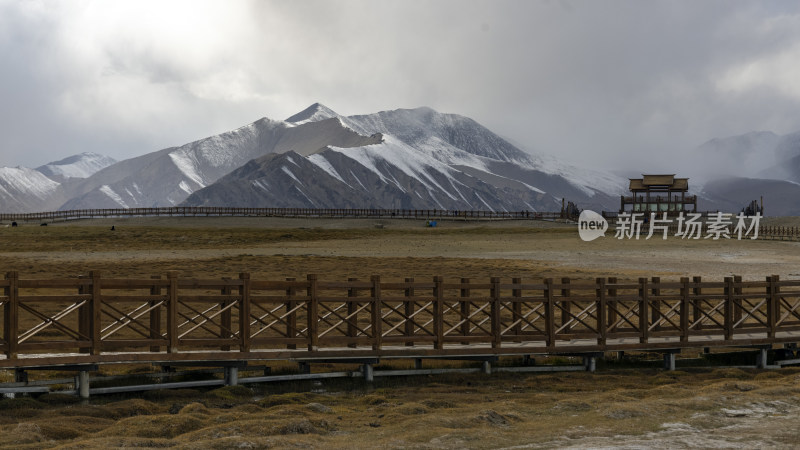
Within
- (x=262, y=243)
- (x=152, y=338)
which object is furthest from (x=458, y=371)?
(x=262, y=243)

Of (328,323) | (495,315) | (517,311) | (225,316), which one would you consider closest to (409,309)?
(495,315)

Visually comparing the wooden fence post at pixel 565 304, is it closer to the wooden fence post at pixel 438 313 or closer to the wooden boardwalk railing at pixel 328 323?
the wooden boardwalk railing at pixel 328 323

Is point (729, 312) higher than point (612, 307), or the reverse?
point (612, 307)

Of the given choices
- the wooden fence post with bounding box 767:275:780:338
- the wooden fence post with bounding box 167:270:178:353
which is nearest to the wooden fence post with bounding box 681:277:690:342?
the wooden fence post with bounding box 767:275:780:338

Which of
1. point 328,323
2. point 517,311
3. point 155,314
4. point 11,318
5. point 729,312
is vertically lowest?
point 328,323

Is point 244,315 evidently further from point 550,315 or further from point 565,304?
point 565,304

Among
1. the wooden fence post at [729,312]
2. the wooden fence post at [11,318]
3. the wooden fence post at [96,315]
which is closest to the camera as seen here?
the wooden fence post at [11,318]

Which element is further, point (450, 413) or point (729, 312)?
point (729, 312)

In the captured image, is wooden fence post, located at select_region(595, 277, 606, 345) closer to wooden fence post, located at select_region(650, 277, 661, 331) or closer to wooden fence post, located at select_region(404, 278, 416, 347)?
wooden fence post, located at select_region(650, 277, 661, 331)

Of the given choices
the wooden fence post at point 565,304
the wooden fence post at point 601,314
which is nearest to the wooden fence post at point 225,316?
the wooden fence post at point 565,304

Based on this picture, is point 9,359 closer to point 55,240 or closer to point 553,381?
point 553,381

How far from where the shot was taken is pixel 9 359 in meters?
14.4

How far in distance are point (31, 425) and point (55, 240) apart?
61.2m

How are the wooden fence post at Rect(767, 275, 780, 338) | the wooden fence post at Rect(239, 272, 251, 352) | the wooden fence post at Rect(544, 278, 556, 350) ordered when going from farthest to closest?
1. the wooden fence post at Rect(767, 275, 780, 338)
2. the wooden fence post at Rect(544, 278, 556, 350)
3. the wooden fence post at Rect(239, 272, 251, 352)
